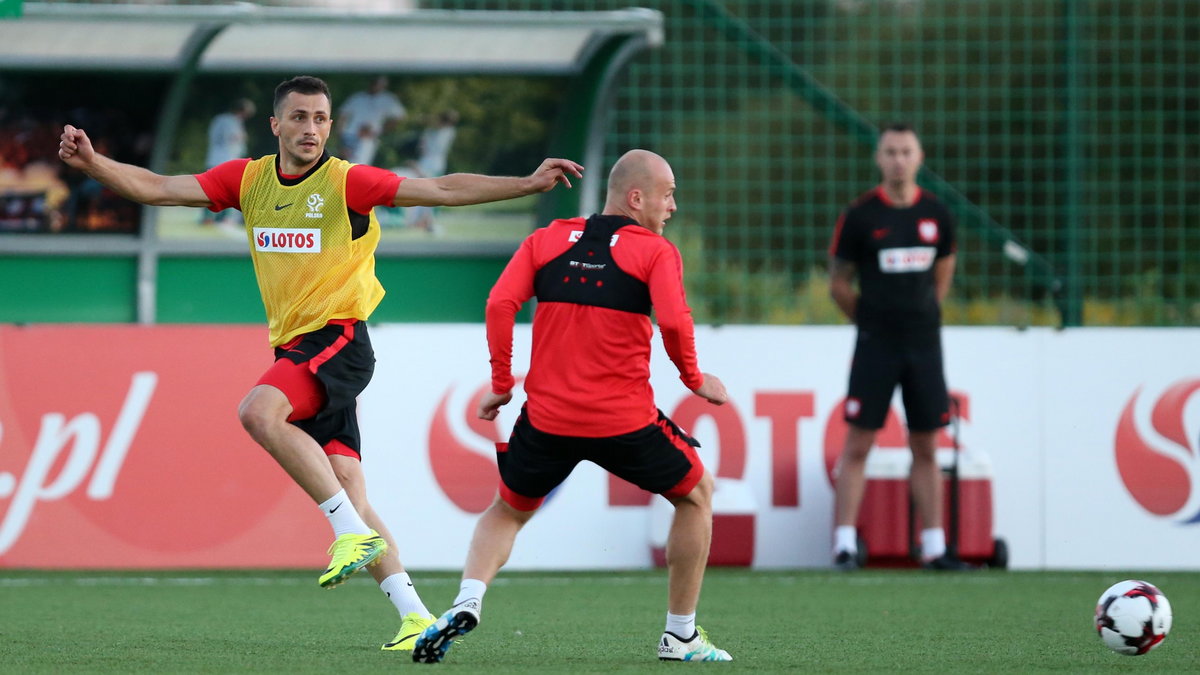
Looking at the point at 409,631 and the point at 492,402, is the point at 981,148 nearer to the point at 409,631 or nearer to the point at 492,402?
the point at 409,631

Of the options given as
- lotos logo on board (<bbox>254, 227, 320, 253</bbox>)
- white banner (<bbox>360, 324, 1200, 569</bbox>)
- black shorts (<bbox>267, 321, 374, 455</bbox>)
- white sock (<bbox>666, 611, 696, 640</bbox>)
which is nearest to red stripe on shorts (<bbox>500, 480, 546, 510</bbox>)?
white sock (<bbox>666, 611, 696, 640</bbox>)

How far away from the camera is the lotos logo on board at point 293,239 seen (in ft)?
19.6

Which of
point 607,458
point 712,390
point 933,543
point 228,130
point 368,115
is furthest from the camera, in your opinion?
point 368,115

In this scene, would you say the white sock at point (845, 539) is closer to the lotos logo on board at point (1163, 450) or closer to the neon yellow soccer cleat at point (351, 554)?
the lotos logo on board at point (1163, 450)

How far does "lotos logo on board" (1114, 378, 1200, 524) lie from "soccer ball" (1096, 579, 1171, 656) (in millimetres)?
4145

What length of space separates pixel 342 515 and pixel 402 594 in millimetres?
414

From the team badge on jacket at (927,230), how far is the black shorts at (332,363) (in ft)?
13.4

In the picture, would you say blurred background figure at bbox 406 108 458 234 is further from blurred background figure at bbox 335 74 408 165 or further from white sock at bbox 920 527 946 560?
white sock at bbox 920 527 946 560

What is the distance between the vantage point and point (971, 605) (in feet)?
24.7

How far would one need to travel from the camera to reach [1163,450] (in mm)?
9625

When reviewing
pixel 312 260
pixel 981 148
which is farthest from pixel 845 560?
pixel 981 148

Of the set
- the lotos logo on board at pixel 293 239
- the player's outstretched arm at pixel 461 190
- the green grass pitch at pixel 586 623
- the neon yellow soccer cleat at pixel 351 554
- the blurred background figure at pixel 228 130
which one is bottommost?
the green grass pitch at pixel 586 623

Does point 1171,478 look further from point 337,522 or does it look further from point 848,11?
point 848,11

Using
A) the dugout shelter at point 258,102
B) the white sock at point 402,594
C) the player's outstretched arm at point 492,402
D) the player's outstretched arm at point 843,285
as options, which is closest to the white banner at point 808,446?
the player's outstretched arm at point 843,285
